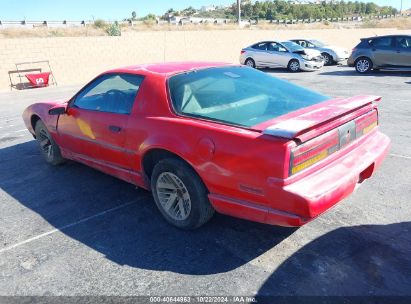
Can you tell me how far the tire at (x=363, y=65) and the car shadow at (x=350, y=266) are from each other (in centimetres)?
1303

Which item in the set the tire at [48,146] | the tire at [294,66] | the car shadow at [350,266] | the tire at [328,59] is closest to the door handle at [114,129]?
the tire at [48,146]

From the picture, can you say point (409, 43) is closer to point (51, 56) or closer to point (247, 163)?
point (247, 163)

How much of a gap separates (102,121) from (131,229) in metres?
1.21

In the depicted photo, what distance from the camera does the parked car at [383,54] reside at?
46.3 ft

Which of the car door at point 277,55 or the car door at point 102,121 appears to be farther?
the car door at point 277,55

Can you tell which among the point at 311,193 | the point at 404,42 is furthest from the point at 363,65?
the point at 311,193

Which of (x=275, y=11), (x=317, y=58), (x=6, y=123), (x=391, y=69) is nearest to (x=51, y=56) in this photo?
(x=6, y=123)

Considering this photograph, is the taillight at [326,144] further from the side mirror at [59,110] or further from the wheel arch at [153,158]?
the side mirror at [59,110]

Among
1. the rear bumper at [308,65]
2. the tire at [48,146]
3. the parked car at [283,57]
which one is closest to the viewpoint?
the tire at [48,146]

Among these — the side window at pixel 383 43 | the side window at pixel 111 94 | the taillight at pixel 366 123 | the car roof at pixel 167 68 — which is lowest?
the side window at pixel 383 43

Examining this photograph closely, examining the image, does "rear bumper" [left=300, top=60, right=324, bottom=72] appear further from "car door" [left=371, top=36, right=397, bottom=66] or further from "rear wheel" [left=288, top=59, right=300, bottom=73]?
"car door" [left=371, top=36, right=397, bottom=66]

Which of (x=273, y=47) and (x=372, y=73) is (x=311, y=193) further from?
(x=273, y=47)

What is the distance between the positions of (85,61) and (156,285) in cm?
1875

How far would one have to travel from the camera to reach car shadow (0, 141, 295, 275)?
312 cm
